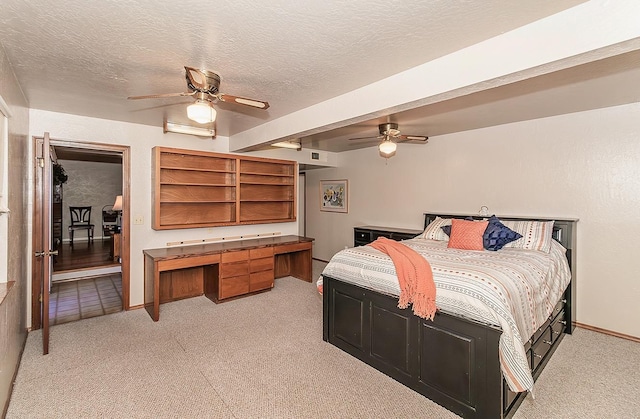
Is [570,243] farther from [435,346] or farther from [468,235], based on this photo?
[435,346]

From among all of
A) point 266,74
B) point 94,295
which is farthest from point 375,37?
point 94,295

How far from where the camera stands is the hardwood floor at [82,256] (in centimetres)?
570

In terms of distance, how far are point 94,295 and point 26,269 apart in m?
1.53

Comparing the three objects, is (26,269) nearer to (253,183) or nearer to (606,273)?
(253,183)

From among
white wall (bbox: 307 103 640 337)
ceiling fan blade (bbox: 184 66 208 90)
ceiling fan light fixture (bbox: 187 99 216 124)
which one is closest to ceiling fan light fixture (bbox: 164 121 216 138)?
ceiling fan light fixture (bbox: 187 99 216 124)

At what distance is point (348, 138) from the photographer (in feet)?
15.6

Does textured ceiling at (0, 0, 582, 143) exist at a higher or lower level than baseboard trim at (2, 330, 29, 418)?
higher

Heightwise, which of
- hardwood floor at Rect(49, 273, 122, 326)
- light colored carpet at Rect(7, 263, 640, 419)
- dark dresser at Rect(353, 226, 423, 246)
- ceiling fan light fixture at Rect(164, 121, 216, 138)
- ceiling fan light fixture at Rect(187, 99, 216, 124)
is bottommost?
light colored carpet at Rect(7, 263, 640, 419)

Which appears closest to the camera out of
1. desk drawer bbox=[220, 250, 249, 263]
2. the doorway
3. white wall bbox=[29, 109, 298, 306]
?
white wall bbox=[29, 109, 298, 306]

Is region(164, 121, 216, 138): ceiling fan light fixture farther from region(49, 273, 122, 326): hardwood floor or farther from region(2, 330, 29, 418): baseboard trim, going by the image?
region(2, 330, 29, 418): baseboard trim

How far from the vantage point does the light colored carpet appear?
2.05 meters

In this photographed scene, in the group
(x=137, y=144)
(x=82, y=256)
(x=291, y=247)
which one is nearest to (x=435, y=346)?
(x=291, y=247)

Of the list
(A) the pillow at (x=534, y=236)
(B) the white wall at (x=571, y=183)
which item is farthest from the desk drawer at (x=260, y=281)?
(A) the pillow at (x=534, y=236)

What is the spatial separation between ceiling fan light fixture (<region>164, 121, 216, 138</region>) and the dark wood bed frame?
2520mm
